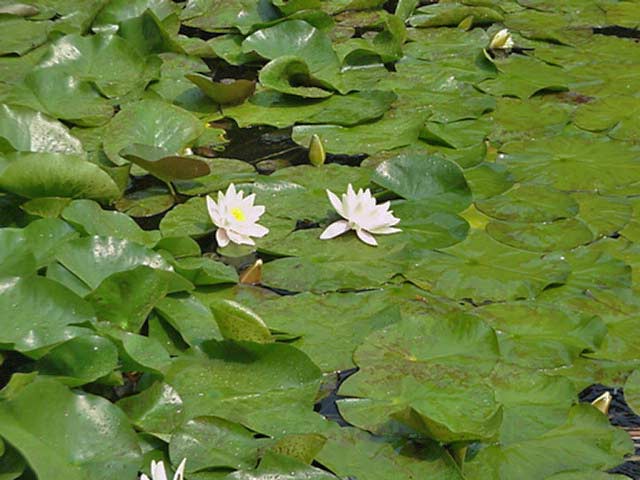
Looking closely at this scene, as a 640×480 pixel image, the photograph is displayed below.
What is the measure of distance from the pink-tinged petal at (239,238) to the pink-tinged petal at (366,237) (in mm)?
288

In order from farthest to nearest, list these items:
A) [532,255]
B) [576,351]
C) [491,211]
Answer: [491,211] < [532,255] < [576,351]

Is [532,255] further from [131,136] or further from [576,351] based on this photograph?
[131,136]

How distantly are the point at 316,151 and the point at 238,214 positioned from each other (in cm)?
51

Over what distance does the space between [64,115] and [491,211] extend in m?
1.39

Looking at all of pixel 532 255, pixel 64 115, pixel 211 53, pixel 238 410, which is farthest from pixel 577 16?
pixel 238 410

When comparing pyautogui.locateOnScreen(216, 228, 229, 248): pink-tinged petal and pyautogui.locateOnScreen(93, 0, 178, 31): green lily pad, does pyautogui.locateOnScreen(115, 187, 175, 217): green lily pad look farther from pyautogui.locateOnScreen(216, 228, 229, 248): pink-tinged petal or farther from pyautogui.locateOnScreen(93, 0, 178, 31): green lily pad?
pyautogui.locateOnScreen(93, 0, 178, 31): green lily pad

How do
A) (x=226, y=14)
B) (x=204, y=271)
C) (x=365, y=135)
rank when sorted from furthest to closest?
(x=226, y=14) → (x=365, y=135) → (x=204, y=271)

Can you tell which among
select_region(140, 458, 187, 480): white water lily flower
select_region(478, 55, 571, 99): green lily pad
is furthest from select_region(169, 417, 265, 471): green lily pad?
select_region(478, 55, 571, 99): green lily pad

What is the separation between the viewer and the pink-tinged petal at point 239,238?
8.67 feet

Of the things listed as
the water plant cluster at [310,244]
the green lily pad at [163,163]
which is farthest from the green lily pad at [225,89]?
the green lily pad at [163,163]

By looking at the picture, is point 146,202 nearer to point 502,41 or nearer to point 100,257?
point 100,257

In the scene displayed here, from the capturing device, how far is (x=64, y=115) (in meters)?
3.22

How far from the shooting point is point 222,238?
8.72ft

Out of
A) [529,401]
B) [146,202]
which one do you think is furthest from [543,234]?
[146,202]
